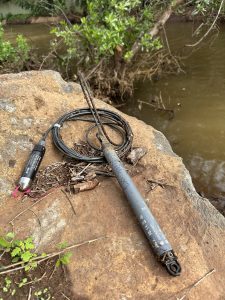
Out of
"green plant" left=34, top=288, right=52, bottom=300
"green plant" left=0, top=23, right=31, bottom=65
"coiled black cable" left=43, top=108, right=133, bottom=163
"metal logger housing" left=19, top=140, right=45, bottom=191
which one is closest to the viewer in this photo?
"green plant" left=34, top=288, right=52, bottom=300

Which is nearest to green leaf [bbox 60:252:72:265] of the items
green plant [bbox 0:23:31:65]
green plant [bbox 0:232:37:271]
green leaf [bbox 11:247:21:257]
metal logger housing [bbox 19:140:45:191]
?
green plant [bbox 0:232:37:271]

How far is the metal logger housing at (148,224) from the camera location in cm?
248

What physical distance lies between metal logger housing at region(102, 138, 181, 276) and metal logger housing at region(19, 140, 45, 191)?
0.65m

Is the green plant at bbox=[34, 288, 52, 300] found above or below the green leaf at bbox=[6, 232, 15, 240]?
below

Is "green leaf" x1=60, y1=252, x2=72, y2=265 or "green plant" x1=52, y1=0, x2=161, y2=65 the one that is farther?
"green plant" x1=52, y1=0, x2=161, y2=65

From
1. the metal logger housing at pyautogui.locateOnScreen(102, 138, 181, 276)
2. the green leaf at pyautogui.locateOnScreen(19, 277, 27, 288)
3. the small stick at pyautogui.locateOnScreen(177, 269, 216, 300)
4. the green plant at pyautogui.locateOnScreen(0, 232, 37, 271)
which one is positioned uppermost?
the metal logger housing at pyautogui.locateOnScreen(102, 138, 181, 276)

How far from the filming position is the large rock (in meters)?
2.46

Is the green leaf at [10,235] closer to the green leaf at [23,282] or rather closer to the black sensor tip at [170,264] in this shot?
the green leaf at [23,282]

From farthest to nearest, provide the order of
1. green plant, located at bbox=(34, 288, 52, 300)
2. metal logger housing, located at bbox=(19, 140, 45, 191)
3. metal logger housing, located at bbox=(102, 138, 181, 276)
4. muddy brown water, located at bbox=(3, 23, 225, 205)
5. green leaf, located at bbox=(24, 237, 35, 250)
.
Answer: muddy brown water, located at bbox=(3, 23, 225, 205), metal logger housing, located at bbox=(19, 140, 45, 191), green leaf, located at bbox=(24, 237, 35, 250), metal logger housing, located at bbox=(102, 138, 181, 276), green plant, located at bbox=(34, 288, 52, 300)

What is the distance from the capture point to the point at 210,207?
122 inches

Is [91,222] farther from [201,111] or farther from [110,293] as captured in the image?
[201,111]

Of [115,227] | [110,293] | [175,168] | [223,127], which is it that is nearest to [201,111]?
[223,127]

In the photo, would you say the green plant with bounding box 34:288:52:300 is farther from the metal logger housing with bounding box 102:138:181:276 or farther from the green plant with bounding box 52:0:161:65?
the green plant with bounding box 52:0:161:65

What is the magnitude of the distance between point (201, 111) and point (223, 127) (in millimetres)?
681
